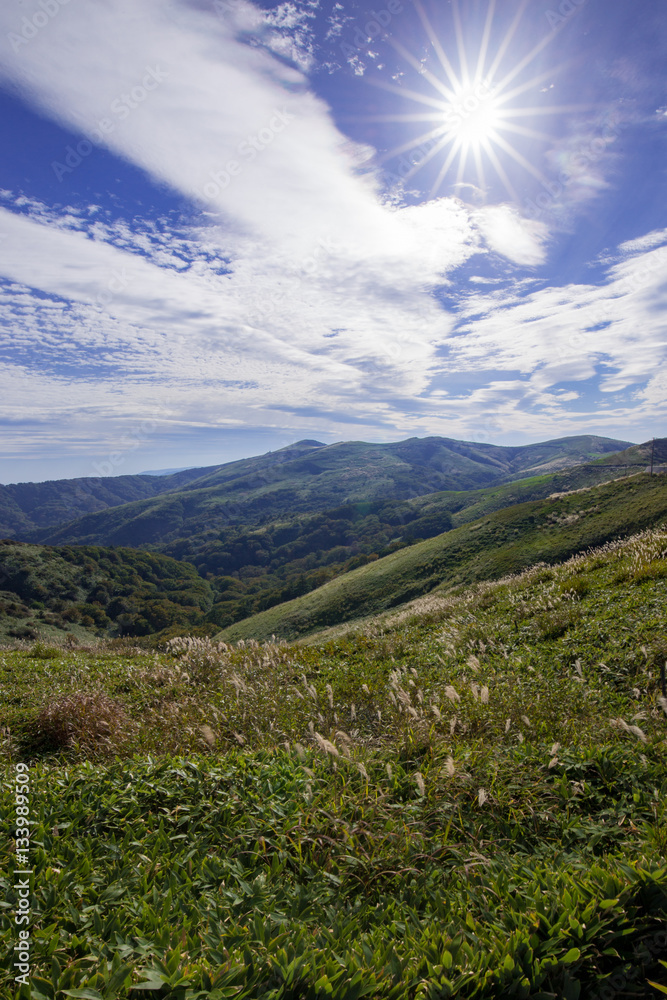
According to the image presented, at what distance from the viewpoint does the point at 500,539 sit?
5422 cm

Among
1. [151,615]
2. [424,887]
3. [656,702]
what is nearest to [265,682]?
[424,887]

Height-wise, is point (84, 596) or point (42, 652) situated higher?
point (42, 652)

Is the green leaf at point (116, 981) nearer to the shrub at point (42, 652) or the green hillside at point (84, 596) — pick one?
the shrub at point (42, 652)

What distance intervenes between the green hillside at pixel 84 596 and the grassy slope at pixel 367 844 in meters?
94.3

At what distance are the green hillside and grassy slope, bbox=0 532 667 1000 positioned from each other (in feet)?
309

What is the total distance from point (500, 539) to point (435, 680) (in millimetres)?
50015

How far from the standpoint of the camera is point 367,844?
368 cm

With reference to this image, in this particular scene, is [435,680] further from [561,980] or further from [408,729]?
[561,980]

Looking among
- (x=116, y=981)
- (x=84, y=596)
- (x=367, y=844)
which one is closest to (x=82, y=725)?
(x=367, y=844)

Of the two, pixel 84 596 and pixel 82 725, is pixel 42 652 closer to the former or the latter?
pixel 82 725

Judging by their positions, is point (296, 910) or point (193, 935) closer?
point (193, 935)

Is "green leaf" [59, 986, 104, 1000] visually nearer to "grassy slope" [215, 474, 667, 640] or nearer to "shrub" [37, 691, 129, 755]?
"shrub" [37, 691, 129, 755]

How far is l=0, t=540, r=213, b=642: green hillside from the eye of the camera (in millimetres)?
101562

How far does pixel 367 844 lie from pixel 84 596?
14981 cm
